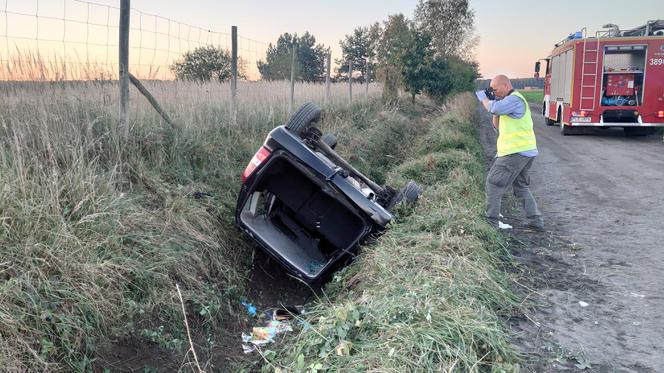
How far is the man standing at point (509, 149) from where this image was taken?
5.91 metres

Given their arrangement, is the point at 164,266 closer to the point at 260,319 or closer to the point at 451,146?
the point at 260,319

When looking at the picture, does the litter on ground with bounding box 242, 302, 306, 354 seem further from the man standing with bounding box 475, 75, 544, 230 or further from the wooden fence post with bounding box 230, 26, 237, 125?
the wooden fence post with bounding box 230, 26, 237, 125

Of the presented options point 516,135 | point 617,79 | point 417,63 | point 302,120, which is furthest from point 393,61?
point 302,120

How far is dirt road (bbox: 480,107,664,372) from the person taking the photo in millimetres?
3199

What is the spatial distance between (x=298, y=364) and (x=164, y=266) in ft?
5.86

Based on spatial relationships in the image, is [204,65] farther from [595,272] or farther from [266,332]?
[595,272]

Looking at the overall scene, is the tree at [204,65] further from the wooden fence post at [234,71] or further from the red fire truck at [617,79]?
the red fire truck at [617,79]

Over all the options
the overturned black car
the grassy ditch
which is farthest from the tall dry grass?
the grassy ditch

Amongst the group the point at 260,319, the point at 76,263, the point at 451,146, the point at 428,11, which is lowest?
the point at 260,319

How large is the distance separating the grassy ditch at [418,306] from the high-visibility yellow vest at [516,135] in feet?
2.73

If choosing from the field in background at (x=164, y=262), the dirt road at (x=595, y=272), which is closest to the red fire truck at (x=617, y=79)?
the dirt road at (x=595, y=272)

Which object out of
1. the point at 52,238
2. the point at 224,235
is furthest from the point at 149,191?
the point at 52,238

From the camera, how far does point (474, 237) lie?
4.50m

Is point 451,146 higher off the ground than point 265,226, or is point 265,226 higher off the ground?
point 451,146
